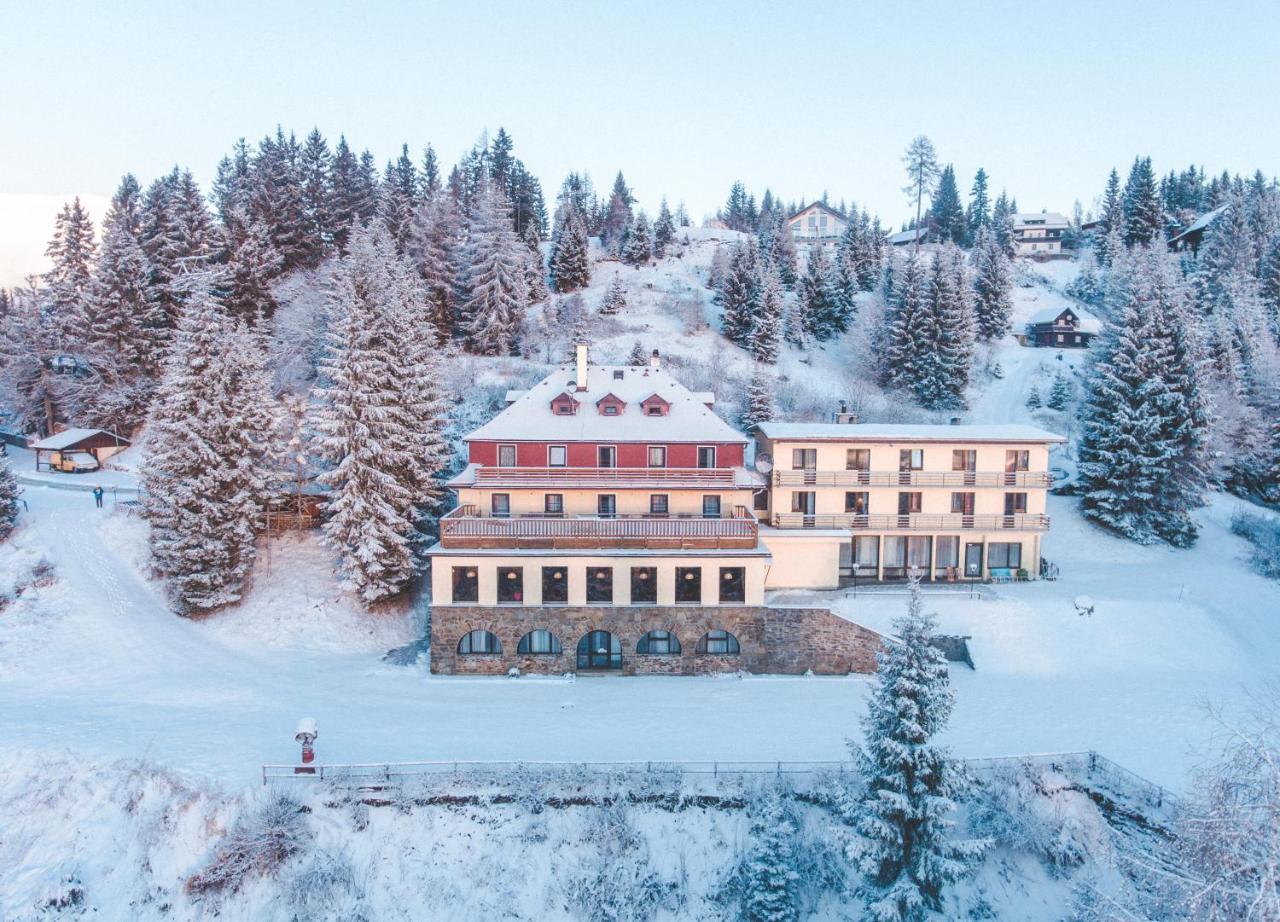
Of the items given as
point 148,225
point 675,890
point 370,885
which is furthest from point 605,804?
point 148,225

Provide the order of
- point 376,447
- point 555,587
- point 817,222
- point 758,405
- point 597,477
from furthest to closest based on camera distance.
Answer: point 817,222
point 758,405
point 376,447
point 597,477
point 555,587

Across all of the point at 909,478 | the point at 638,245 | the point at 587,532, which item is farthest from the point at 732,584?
the point at 638,245

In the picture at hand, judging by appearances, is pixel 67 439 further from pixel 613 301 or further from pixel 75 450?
pixel 613 301

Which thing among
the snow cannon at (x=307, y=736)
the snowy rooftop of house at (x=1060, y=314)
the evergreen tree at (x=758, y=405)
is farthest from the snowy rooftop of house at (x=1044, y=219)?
the snow cannon at (x=307, y=736)

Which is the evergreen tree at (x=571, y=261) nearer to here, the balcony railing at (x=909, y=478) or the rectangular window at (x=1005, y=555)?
the balcony railing at (x=909, y=478)

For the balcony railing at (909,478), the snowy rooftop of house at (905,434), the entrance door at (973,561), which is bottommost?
the entrance door at (973,561)
